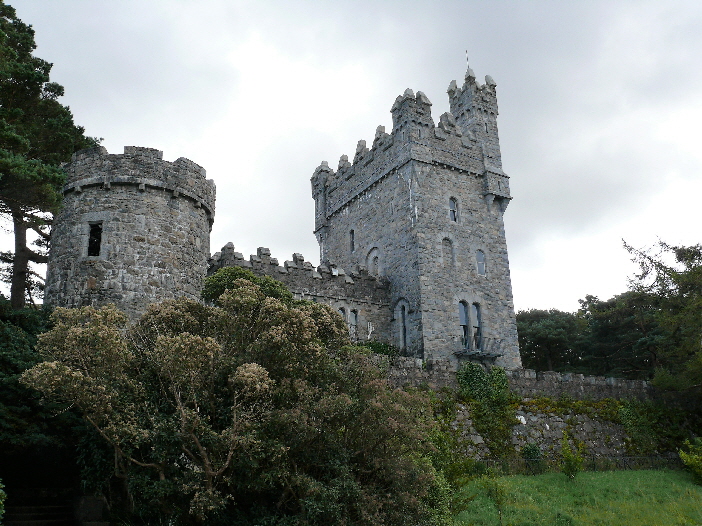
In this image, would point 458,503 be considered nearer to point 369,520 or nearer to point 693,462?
point 369,520

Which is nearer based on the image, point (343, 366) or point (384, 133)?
point (343, 366)

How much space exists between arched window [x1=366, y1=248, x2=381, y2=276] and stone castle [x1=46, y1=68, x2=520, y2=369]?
0.19 ft

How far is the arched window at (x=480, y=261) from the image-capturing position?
29.4 meters

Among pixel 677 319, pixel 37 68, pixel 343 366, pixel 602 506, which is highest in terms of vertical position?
pixel 37 68

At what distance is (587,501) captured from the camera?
16.3 meters

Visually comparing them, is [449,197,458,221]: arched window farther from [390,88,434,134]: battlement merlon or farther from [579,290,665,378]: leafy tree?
[579,290,665,378]: leafy tree

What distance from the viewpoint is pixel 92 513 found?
12992mm

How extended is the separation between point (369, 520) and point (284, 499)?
5.24 feet

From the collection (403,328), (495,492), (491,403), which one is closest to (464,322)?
(403,328)

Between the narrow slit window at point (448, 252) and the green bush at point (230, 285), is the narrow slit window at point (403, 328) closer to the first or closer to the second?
the narrow slit window at point (448, 252)

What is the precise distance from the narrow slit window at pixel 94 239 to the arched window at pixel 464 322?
53.1 ft

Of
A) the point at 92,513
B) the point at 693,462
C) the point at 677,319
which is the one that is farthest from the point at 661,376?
the point at 92,513

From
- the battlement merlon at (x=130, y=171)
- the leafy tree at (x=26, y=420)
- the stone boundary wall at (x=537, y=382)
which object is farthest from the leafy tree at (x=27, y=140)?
the stone boundary wall at (x=537, y=382)

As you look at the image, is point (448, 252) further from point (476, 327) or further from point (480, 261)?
point (476, 327)
